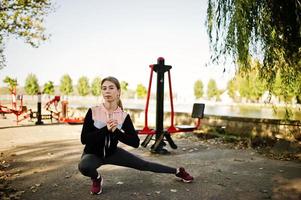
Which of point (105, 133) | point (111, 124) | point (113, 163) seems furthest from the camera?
point (113, 163)

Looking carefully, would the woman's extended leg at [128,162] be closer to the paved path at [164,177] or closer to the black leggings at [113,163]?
the black leggings at [113,163]

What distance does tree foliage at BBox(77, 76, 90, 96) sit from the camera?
106088 millimetres

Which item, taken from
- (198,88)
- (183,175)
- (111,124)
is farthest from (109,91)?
(198,88)

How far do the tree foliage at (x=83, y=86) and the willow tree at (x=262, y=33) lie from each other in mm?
103832

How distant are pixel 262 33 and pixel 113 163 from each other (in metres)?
3.25

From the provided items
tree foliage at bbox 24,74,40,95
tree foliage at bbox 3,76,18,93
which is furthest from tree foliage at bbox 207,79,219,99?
tree foliage at bbox 3,76,18,93

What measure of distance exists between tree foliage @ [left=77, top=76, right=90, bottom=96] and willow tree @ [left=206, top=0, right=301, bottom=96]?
103832 millimetres

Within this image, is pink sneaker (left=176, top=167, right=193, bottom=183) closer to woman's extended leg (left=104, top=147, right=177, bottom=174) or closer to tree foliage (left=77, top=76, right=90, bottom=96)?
woman's extended leg (left=104, top=147, right=177, bottom=174)

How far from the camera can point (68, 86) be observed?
352ft

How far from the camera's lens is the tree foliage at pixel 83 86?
348 ft

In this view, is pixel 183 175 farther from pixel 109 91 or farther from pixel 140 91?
pixel 140 91

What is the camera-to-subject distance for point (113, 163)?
4.11 m

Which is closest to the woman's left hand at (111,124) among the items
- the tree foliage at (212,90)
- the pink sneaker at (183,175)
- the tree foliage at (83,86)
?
the pink sneaker at (183,175)

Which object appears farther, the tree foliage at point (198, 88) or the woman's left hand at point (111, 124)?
the tree foliage at point (198, 88)
